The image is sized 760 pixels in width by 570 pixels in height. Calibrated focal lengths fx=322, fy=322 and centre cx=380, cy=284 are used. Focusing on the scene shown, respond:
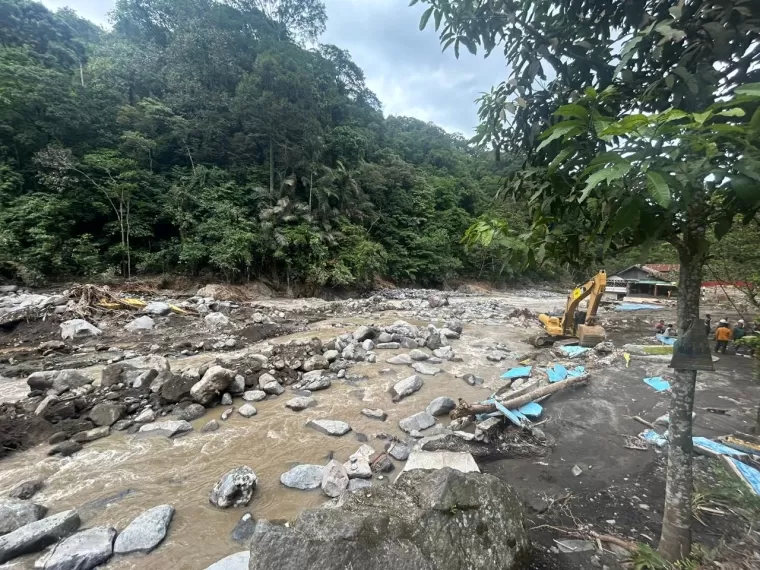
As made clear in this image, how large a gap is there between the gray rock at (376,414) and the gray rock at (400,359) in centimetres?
247

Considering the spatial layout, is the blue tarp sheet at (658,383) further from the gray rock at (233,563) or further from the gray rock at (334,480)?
the gray rock at (233,563)

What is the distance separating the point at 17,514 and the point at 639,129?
514 cm

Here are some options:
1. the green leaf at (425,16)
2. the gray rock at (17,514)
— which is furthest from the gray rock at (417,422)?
the green leaf at (425,16)

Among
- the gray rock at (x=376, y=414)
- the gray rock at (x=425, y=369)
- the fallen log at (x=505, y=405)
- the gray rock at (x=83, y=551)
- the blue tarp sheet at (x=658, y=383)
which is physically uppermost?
the fallen log at (x=505, y=405)

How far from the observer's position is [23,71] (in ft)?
52.5

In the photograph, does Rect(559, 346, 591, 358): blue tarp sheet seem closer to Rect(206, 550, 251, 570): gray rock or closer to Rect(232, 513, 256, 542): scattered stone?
Rect(232, 513, 256, 542): scattered stone

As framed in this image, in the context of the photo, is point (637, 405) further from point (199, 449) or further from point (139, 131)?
point (139, 131)

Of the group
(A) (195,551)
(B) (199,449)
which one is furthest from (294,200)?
(A) (195,551)

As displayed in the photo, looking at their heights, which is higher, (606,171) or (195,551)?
(606,171)

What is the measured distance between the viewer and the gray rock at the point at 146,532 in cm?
263

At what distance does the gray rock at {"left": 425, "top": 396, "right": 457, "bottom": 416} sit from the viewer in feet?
16.4

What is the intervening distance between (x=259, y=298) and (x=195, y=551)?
16.8 m

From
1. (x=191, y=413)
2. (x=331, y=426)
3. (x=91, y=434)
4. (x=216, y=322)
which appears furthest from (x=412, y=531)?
(x=216, y=322)

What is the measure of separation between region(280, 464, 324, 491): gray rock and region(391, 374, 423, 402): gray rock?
223 centimetres
